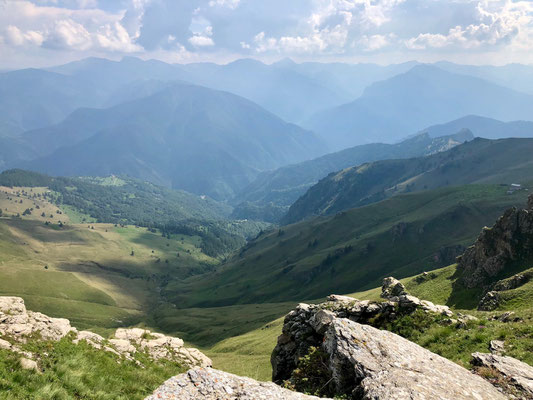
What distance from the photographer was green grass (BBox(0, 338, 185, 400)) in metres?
17.3

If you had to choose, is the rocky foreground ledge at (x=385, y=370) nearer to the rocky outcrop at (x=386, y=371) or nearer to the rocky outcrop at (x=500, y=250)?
the rocky outcrop at (x=386, y=371)

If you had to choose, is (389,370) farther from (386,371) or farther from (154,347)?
(154,347)

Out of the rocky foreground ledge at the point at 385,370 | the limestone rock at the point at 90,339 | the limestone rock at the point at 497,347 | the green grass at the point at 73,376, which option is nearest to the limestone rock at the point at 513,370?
the rocky foreground ledge at the point at 385,370

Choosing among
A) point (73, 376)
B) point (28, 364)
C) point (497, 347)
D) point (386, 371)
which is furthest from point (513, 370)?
point (28, 364)

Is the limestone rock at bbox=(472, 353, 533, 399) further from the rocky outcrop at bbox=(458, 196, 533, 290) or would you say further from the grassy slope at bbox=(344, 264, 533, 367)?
the rocky outcrop at bbox=(458, 196, 533, 290)

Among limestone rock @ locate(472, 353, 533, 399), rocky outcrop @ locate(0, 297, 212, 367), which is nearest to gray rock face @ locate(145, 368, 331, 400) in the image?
limestone rock @ locate(472, 353, 533, 399)

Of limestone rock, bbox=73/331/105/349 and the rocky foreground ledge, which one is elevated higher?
the rocky foreground ledge

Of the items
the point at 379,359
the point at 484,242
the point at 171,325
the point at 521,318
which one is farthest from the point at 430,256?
the point at 379,359

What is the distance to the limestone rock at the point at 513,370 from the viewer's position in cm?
1636

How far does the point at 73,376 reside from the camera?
20.4 m

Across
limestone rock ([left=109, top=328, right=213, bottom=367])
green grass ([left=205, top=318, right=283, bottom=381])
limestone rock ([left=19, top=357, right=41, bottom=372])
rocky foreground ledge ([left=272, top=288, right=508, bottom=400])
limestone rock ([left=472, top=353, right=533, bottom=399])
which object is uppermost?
limestone rock ([left=19, top=357, right=41, bottom=372])

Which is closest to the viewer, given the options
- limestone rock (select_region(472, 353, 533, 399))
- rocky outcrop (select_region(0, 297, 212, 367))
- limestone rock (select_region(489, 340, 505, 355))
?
limestone rock (select_region(472, 353, 533, 399))

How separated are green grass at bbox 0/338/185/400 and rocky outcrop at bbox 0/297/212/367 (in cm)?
196

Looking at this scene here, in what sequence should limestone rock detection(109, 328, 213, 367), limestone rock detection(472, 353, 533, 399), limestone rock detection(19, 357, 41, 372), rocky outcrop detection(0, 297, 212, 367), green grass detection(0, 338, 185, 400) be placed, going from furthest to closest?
limestone rock detection(109, 328, 213, 367) → rocky outcrop detection(0, 297, 212, 367) → limestone rock detection(19, 357, 41, 372) → green grass detection(0, 338, 185, 400) → limestone rock detection(472, 353, 533, 399)
